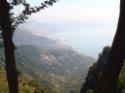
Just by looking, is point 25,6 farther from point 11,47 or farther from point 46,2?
point 11,47

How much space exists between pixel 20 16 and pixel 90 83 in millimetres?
94553

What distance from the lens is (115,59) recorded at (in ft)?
31.0

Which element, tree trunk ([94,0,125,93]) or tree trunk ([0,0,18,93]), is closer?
tree trunk ([94,0,125,93])

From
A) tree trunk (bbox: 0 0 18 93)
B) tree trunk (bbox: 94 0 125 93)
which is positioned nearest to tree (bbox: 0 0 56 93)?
tree trunk (bbox: 0 0 18 93)

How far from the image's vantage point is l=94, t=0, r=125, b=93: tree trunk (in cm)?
944

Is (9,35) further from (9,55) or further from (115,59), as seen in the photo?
(115,59)

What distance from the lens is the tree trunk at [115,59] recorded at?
944 centimetres

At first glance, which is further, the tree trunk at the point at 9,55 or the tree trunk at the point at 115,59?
the tree trunk at the point at 9,55

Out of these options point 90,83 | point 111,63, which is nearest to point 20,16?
point 111,63

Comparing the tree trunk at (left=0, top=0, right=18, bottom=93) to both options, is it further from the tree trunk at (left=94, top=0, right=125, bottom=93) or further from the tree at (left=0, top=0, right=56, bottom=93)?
the tree trunk at (left=94, top=0, right=125, bottom=93)

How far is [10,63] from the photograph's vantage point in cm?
1218

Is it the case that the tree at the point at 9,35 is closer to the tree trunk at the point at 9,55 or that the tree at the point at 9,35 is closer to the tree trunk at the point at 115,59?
the tree trunk at the point at 9,55

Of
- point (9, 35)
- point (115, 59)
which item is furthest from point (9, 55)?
point (115, 59)

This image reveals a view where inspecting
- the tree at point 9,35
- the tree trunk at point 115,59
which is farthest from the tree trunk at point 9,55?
the tree trunk at point 115,59
